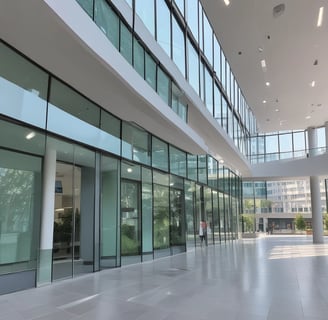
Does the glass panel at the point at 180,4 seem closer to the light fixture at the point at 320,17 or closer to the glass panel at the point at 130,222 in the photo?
the light fixture at the point at 320,17

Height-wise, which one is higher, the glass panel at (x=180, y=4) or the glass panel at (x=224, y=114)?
the glass panel at (x=180, y=4)

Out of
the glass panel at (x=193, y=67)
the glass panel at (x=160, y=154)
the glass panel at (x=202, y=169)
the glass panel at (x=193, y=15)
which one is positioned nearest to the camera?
the glass panel at (x=160, y=154)

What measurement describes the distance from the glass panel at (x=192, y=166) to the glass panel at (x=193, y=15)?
17.9 feet

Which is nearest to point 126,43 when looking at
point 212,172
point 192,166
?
point 192,166

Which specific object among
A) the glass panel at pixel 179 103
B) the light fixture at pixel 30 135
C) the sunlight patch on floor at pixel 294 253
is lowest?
the sunlight patch on floor at pixel 294 253

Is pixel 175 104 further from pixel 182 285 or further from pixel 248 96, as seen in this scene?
pixel 248 96

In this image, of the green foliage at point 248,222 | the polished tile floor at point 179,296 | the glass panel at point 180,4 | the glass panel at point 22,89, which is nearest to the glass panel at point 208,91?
the glass panel at point 180,4

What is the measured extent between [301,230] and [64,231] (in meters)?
31.7

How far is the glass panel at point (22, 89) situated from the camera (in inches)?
258

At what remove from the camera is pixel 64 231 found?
9969 mm

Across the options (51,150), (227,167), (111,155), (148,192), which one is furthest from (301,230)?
(51,150)

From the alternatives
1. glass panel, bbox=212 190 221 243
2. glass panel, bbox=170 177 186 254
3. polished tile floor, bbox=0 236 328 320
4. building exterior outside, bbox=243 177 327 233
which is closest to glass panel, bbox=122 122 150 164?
glass panel, bbox=170 177 186 254

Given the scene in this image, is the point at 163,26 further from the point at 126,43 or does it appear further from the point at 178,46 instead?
the point at 126,43

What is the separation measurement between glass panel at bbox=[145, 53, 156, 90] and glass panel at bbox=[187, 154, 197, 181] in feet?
21.2
